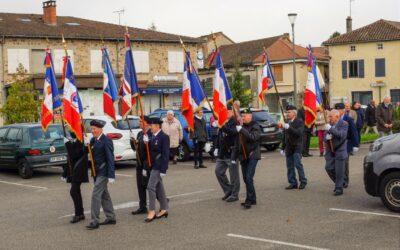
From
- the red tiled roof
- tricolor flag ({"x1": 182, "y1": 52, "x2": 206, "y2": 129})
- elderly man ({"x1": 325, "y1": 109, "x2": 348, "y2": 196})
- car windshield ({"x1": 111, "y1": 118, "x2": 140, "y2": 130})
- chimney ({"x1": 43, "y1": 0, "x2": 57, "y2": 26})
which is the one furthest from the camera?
the red tiled roof

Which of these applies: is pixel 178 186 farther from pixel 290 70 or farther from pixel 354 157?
pixel 290 70

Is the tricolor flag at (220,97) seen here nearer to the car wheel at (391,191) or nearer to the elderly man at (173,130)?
the car wheel at (391,191)


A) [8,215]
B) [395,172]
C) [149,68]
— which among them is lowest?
[8,215]

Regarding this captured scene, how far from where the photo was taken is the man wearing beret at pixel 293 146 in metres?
13.1

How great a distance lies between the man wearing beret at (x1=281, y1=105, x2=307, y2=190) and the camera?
13148 millimetres

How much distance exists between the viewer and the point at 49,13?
1818 inches

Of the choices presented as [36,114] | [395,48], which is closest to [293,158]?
[36,114]

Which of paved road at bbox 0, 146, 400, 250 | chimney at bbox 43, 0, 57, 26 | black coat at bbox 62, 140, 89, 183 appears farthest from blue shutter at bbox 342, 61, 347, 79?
black coat at bbox 62, 140, 89, 183

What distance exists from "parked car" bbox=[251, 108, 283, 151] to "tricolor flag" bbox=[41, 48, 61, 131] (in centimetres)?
982

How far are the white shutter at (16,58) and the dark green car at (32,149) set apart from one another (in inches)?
965

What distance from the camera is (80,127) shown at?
1084 cm

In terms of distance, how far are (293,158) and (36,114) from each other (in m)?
18.3

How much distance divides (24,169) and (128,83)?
726 centimetres

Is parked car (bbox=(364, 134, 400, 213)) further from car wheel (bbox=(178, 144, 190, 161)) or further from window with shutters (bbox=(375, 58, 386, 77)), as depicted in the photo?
window with shutters (bbox=(375, 58, 386, 77))
